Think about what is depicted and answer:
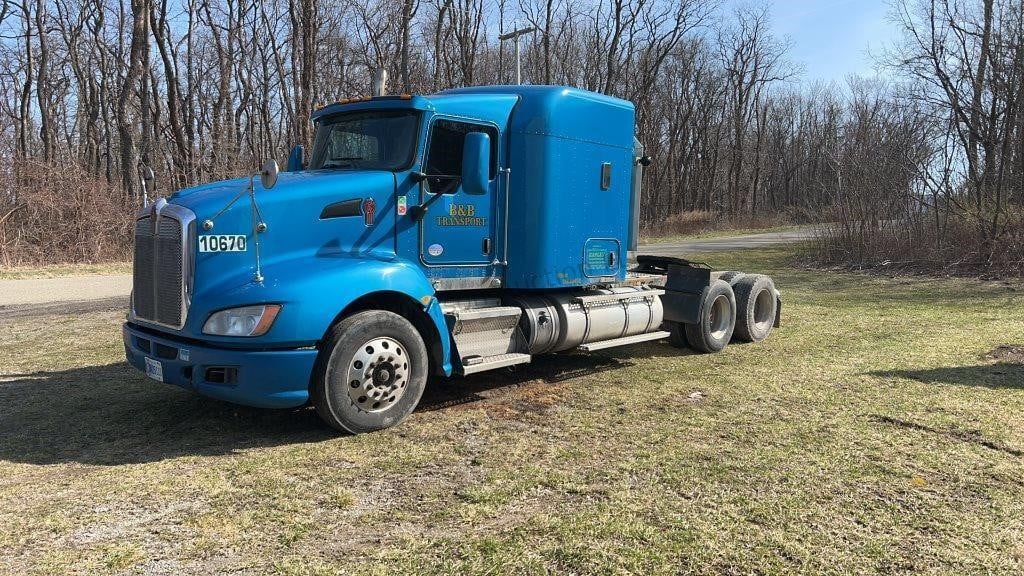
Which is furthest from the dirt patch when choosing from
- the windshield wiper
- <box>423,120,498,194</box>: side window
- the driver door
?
the windshield wiper

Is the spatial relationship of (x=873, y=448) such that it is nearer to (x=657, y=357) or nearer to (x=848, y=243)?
(x=657, y=357)

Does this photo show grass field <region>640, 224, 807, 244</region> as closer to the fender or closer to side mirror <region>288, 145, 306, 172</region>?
side mirror <region>288, 145, 306, 172</region>

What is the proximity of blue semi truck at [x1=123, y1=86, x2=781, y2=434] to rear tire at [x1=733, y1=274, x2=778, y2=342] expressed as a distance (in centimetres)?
177

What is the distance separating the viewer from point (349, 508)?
398 cm

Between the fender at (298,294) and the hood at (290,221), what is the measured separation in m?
0.02

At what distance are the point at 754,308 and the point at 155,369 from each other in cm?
719

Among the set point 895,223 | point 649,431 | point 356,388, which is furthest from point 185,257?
point 895,223

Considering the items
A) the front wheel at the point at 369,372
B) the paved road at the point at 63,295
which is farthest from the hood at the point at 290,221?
the paved road at the point at 63,295

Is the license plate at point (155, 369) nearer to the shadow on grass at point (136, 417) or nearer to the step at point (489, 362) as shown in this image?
the shadow on grass at point (136, 417)

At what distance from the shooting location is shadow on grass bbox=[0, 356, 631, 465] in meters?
4.98

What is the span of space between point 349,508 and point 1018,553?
11.2 feet

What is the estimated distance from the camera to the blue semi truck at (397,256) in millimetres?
4914

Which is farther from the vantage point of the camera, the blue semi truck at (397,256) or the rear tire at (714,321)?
the rear tire at (714,321)

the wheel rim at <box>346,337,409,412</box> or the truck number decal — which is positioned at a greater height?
the truck number decal
